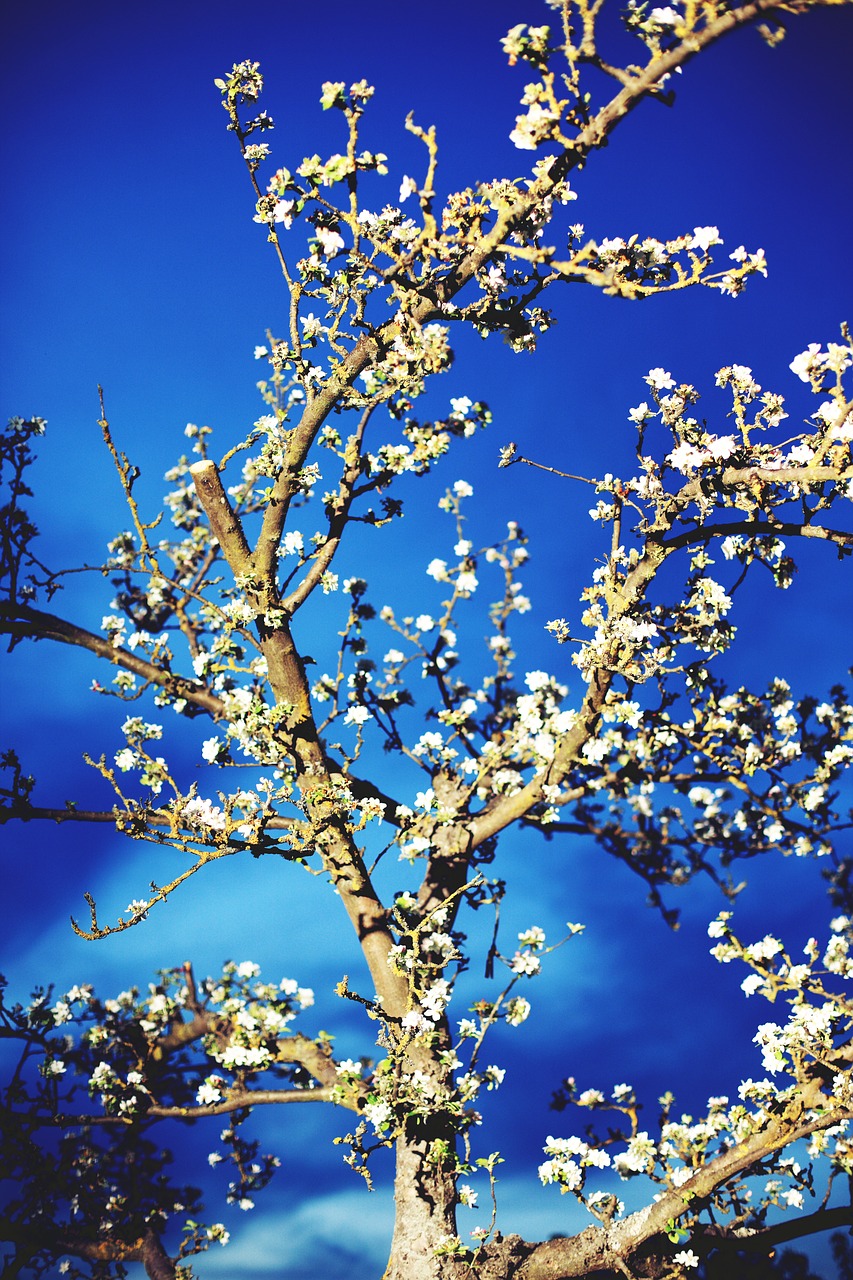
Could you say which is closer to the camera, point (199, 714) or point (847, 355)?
point (847, 355)

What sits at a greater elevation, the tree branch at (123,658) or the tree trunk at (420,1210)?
the tree branch at (123,658)

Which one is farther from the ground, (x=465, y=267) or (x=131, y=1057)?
(x=465, y=267)

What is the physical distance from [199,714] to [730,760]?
4924 mm

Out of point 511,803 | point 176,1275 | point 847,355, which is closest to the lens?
point 847,355

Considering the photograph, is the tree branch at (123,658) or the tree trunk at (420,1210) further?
the tree branch at (123,658)

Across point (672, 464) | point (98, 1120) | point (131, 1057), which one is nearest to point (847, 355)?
point (672, 464)

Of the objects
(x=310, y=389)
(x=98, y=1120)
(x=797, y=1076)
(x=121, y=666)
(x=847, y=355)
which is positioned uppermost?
(x=310, y=389)

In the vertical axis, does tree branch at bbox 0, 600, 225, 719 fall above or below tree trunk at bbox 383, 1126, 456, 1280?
above

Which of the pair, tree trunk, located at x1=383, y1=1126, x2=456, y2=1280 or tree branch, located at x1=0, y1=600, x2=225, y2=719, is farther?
tree branch, located at x1=0, y1=600, x2=225, y2=719

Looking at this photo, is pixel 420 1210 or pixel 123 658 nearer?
pixel 420 1210

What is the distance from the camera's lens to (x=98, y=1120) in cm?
782

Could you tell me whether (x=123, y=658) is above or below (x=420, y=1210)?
above

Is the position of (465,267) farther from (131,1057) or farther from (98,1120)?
(131,1057)

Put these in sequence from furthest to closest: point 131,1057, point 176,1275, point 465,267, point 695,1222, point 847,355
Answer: point 131,1057 → point 176,1275 → point 695,1222 → point 465,267 → point 847,355
